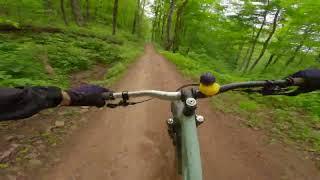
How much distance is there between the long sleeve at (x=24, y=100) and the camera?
173 cm

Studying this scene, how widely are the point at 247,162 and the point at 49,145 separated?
362 centimetres

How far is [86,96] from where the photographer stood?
215 cm

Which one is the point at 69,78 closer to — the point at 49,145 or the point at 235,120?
the point at 49,145

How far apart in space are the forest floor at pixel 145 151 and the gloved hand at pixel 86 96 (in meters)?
2.40

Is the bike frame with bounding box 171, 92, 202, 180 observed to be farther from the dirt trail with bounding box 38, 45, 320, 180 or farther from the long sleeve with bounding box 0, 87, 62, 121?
the dirt trail with bounding box 38, 45, 320, 180

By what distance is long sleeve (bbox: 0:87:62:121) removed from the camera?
173cm

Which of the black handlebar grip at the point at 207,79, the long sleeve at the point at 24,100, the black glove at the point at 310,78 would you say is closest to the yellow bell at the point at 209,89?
the black handlebar grip at the point at 207,79

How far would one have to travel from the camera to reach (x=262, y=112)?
320 inches

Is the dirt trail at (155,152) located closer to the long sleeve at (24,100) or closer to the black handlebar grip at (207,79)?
the black handlebar grip at (207,79)

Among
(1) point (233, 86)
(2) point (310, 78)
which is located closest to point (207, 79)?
(1) point (233, 86)

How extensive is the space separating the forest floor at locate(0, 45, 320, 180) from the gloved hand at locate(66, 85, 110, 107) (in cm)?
240

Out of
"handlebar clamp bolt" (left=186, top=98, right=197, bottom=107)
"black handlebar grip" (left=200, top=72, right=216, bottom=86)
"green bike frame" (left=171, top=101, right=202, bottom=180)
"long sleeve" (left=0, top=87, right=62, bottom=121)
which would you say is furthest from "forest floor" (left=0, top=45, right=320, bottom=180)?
"long sleeve" (left=0, top=87, right=62, bottom=121)

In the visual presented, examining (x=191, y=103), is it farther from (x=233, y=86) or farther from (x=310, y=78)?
(x=310, y=78)

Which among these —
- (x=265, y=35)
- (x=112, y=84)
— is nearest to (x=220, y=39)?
(x=265, y=35)
